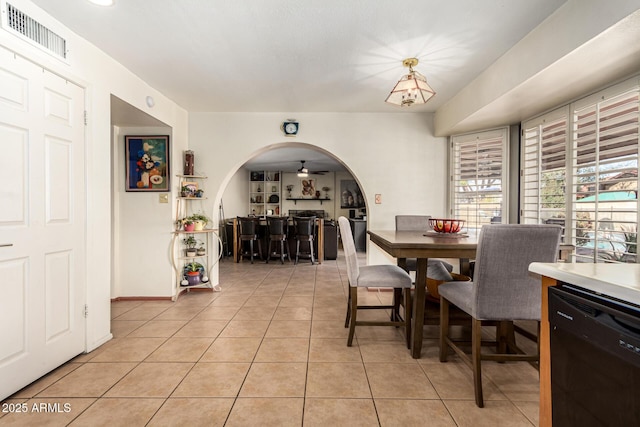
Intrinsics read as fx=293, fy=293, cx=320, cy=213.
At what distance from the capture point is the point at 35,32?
1907 mm

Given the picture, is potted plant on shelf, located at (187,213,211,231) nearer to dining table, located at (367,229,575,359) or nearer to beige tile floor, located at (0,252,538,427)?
beige tile floor, located at (0,252,538,427)

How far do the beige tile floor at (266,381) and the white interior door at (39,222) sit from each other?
24 cm

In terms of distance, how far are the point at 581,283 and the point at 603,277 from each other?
0.05m

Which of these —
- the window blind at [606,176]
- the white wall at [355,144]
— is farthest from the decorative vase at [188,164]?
the window blind at [606,176]

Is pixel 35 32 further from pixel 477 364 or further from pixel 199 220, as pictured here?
pixel 477 364

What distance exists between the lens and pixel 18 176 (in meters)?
1.80

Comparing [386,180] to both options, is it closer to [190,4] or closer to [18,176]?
[190,4]

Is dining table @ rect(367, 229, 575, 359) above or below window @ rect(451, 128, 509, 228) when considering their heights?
below

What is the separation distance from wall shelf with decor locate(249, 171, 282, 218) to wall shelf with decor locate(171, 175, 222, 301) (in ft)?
18.1

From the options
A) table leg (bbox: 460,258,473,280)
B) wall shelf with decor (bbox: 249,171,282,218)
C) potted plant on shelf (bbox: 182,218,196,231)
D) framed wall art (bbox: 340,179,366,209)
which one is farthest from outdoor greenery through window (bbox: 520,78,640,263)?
wall shelf with decor (bbox: 249,171,282,218)

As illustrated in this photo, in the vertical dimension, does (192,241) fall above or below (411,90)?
below

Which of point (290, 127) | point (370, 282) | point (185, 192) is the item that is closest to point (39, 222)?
point (185, 192)

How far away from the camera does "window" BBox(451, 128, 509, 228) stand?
3512 millimetres

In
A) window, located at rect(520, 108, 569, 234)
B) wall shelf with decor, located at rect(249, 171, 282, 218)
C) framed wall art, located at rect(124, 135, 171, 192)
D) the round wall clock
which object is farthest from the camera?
wall shelf with decor, located at rect(249, 171, 282, 218)
